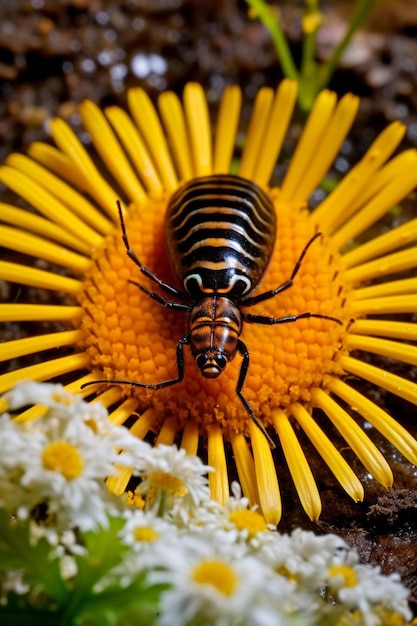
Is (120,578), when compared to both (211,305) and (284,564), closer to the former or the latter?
(284,564)

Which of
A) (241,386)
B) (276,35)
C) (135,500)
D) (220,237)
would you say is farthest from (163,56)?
(135,500)

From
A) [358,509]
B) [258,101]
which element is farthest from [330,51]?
[358,509]

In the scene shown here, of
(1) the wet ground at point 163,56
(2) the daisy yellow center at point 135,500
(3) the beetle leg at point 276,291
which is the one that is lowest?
(2) the daisy yellow center at point 135,500

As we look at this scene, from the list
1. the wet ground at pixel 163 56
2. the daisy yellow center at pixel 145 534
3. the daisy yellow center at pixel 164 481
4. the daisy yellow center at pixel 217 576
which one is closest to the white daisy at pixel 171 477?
the daisy yellow center at pixel 164 481

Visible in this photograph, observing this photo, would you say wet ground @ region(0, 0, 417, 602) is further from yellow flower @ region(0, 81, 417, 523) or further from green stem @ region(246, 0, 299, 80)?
yellow flower @ region(0, 81, 417, 523)

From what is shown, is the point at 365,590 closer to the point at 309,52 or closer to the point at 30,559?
the point at 30,559

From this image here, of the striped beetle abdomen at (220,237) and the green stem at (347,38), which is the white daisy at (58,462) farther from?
the green stem at (347,38)
